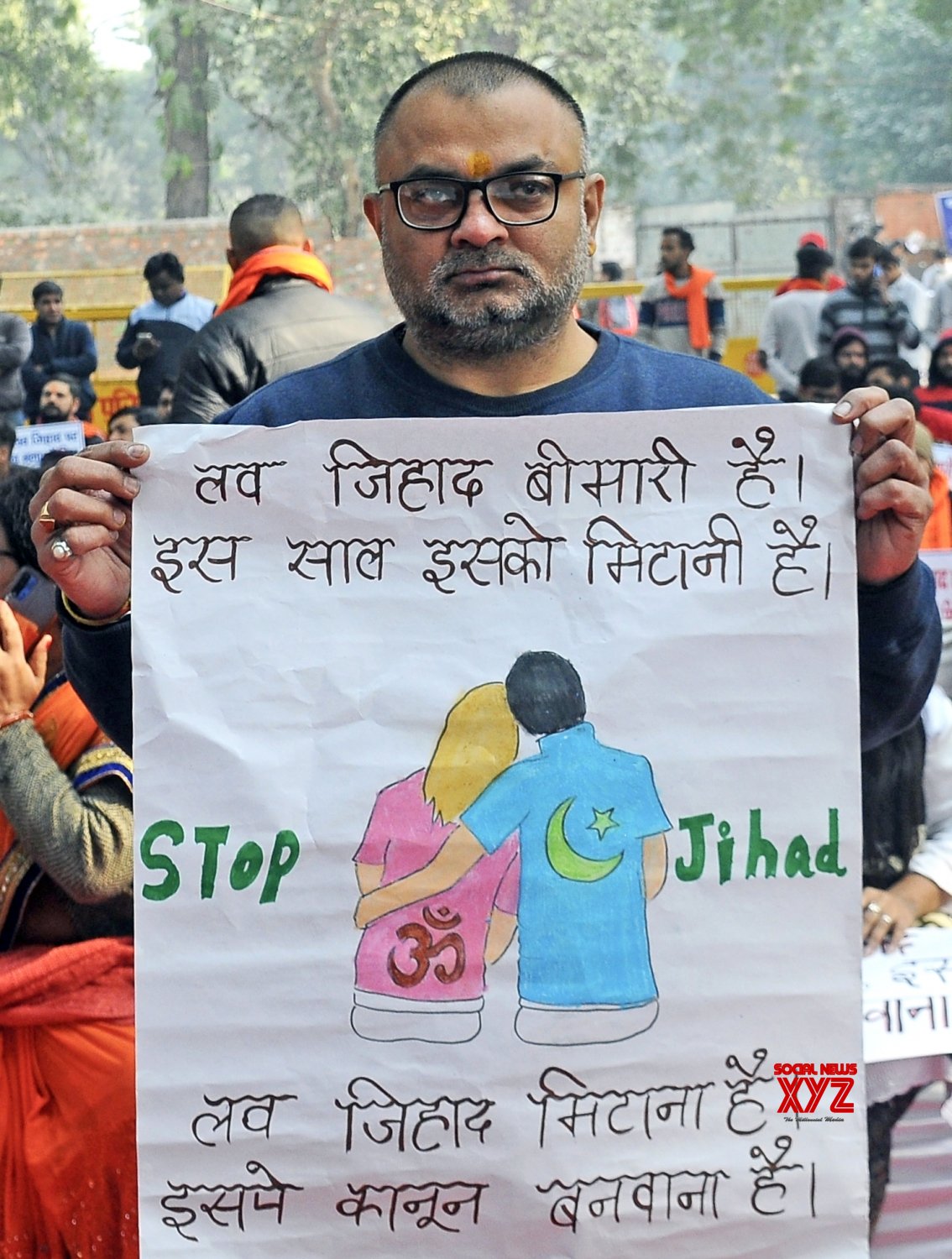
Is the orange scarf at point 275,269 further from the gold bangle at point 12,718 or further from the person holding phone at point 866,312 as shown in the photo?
the person holding phone at point 866,312

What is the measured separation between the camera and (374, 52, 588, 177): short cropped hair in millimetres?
2230

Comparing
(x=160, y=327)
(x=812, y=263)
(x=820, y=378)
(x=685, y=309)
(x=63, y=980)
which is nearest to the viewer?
(x=63, y=980)

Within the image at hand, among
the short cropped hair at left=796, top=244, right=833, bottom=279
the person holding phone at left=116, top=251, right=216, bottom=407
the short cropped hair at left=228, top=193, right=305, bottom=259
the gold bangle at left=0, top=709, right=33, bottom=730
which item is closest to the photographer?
the gold bangle at left=0, top=709, right=33, bottom=730

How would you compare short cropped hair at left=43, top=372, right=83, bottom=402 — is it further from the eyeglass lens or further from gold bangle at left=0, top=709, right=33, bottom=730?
the eyeglass lens

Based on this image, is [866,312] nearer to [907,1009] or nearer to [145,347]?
[145,347]

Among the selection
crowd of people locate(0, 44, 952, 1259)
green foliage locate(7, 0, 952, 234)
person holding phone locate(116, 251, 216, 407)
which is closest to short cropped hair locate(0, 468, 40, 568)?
crowd of people locate(0, 44, 952, 1259)

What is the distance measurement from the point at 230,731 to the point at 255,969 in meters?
0.26

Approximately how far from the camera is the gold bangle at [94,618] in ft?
7.03

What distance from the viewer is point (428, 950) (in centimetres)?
209

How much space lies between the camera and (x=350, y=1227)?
82.4 inches

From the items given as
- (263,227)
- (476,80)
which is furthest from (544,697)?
(263,227)

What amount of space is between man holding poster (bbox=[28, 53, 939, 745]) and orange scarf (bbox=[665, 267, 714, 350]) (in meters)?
11.1

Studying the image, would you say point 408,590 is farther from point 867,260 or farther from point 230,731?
point 867,260

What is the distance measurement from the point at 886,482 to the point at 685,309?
38.0 ft
